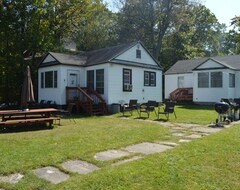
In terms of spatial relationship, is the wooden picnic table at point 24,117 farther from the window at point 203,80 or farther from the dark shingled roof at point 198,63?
the dark shingled roof at point 198,63

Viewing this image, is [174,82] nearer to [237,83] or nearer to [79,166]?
[237,83]

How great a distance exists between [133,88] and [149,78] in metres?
2.19

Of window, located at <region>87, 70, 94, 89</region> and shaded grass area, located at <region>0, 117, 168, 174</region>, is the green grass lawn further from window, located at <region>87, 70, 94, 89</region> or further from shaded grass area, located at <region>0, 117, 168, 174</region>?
window, located at <region>87, 70, 94, 89</region>

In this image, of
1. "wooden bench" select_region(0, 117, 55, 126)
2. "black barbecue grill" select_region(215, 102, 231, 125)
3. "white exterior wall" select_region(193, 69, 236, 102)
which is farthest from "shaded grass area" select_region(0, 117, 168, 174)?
"white exterior wall" select_region(193, 69, 236, 102)

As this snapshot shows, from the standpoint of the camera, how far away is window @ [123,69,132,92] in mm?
18594

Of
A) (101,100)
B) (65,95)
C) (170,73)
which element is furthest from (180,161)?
(170,73)

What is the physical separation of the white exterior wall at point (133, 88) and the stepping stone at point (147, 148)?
405 inches

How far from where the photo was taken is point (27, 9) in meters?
21.8

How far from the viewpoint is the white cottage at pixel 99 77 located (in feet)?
57.9

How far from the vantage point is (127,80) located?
18.8 meters

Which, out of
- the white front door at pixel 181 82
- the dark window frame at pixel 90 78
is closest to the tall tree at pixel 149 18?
the white front door at pixel 181 82

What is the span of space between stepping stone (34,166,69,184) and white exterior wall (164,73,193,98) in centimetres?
2256

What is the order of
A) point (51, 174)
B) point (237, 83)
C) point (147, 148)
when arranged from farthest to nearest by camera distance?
point (237, 83) < point (147, 148) < point (51, 174)

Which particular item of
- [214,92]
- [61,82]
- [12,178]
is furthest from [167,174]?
[214,92]
